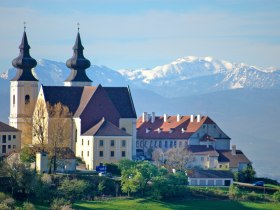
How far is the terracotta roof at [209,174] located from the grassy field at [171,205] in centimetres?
700

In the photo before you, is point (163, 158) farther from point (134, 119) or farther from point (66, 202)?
point (66, 202)

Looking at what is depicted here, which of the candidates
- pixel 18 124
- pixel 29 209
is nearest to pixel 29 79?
pixel 18 124

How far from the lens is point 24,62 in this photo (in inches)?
4946

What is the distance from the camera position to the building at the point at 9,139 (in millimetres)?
118250

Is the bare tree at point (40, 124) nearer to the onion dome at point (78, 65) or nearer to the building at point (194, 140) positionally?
the onion dome at point (78, 65)

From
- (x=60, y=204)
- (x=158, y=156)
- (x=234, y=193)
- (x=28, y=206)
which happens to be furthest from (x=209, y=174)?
(x=28, y=206)

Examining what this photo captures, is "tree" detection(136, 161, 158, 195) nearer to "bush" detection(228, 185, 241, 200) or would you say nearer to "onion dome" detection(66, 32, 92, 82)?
"bush" detection(228, 185, 241, 200)

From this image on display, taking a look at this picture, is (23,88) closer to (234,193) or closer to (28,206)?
(234,193)

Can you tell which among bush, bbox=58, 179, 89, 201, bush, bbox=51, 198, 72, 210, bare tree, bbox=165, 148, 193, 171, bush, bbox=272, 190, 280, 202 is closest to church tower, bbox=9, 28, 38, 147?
bare tree, bbox=165, 148, 193, 171

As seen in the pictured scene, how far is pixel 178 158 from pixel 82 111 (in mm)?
9777

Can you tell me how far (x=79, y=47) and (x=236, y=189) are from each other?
29.9 metres

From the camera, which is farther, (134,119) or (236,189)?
(134,119)

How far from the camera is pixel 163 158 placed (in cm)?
12369

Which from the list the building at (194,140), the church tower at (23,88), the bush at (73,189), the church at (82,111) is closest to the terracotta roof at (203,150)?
the building at (194,140)
